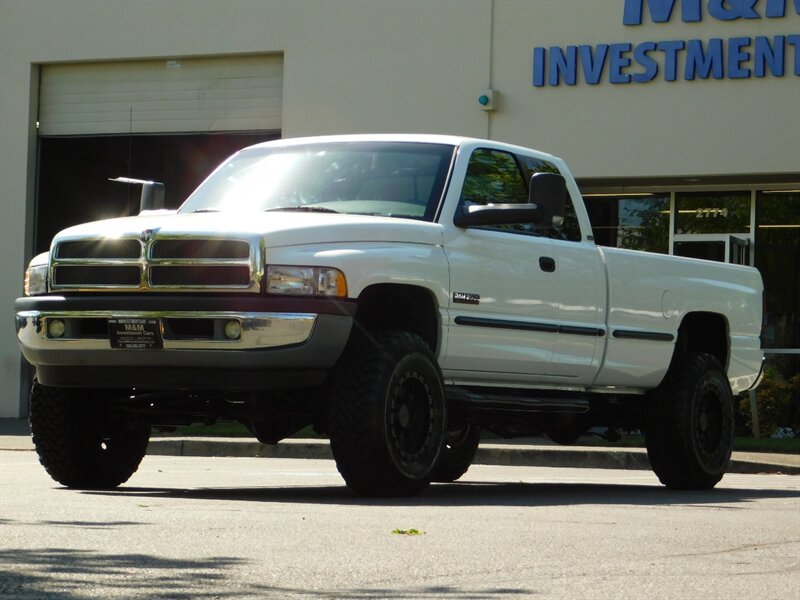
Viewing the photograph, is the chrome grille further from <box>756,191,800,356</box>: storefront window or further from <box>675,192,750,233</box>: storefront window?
<box>675,192,750,233</box>: storefront window

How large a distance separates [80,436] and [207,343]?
1430mm

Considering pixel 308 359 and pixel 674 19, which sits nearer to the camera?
pixel 308 359

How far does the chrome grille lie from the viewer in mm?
8594

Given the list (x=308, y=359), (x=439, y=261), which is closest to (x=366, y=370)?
(x=308, y=359)

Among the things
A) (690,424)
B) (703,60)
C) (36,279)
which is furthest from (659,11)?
(36,279)

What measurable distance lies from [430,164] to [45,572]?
4852 mm

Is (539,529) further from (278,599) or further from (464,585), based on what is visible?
(278,599)

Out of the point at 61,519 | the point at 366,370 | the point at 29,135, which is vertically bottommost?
the point at 61,519

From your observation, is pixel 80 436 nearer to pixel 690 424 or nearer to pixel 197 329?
pixel 197 329

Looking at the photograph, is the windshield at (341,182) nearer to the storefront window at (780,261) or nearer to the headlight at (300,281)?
the headlight at (300,281)

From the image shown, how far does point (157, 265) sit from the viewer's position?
882cm

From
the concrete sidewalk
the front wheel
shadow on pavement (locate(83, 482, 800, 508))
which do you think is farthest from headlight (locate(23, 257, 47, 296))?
the concrete sidewalk

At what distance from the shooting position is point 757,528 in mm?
7727

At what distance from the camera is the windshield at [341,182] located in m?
9.59
